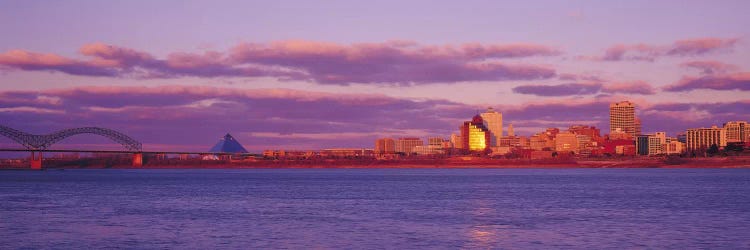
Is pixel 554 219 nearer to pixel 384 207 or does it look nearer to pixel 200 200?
pixel 384 207

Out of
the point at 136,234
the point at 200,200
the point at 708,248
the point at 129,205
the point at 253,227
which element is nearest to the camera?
the point at 708,248

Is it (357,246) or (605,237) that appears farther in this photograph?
(605,237)

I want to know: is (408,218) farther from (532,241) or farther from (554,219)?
(532,241)

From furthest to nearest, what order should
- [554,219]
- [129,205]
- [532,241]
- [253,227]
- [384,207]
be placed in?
[129,205] → [384,207] → [554,219] → [253,227] → [532,241]

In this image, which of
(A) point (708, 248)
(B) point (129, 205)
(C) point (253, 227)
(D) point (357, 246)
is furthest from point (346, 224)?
(B) point (129, 205)

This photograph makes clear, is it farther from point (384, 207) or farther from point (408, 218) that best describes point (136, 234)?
point (384, 207)

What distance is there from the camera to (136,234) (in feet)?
122

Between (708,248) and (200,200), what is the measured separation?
4158 centimetres

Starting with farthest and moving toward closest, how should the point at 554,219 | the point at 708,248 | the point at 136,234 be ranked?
the point at 554,219 < the point at 136,234 < the point at 708,248

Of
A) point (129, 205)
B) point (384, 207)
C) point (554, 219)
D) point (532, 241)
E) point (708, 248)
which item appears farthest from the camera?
point (129, 205)

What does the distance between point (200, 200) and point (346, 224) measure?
2556 cm

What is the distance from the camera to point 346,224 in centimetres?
4178

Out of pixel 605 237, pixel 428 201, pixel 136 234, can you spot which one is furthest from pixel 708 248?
pixel 428 201

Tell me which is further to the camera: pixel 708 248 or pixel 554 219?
pixel 554 219
